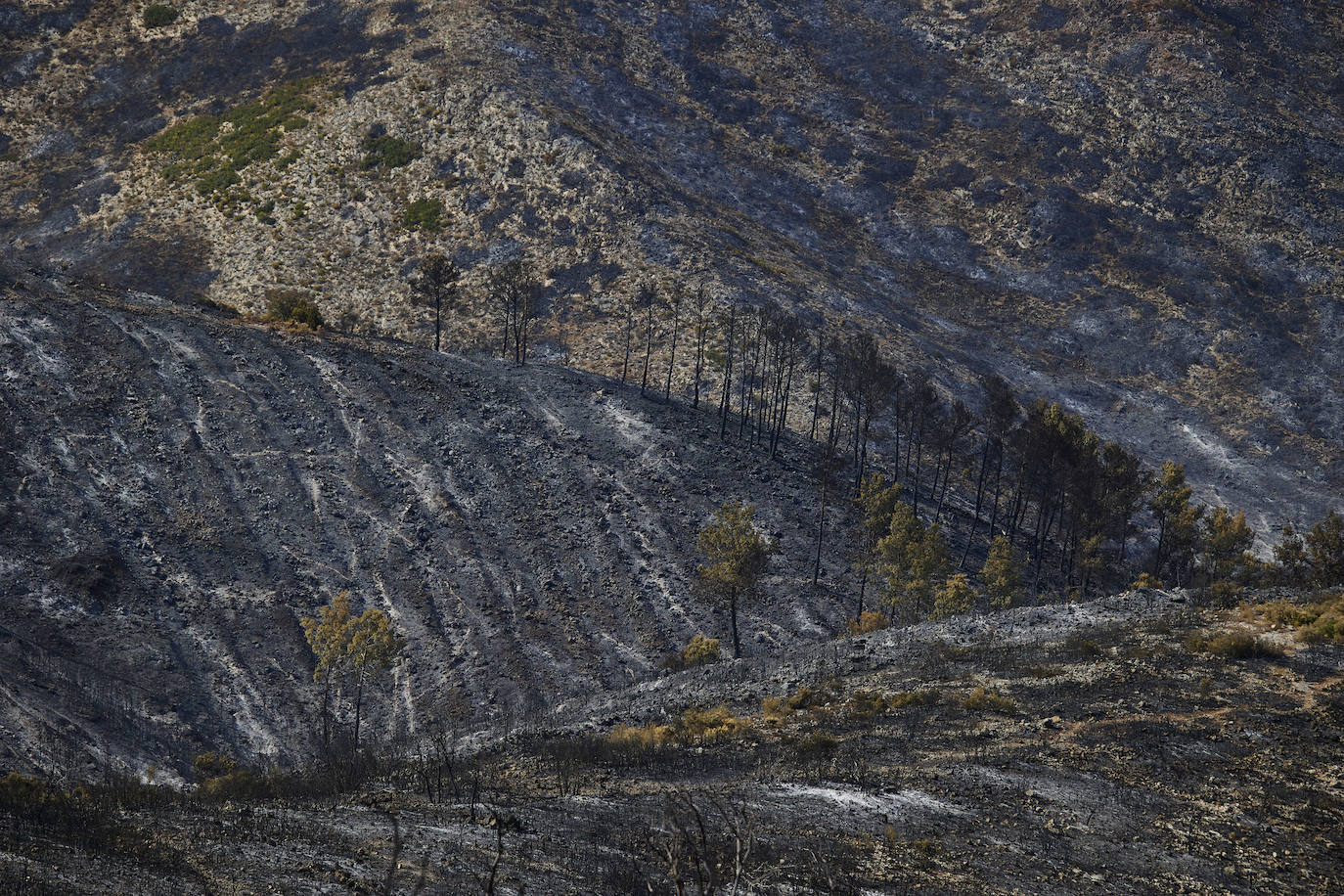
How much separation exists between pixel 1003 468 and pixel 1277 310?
175ft

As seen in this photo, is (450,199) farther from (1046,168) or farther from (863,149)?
(1046,168)

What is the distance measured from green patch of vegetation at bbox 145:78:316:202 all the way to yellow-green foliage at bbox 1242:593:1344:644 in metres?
119

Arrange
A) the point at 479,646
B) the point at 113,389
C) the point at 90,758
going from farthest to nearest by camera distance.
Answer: the point at 113,389, the point at 479,646, the point at 90,758

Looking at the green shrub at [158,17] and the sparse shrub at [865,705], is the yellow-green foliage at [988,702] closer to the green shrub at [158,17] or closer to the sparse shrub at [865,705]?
the sparse shrub at [865,705]

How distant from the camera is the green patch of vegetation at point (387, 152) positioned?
130m

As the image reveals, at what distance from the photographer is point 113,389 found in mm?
79625

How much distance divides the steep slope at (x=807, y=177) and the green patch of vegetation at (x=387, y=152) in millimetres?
1084

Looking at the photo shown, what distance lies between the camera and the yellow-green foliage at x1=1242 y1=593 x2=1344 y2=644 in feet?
134

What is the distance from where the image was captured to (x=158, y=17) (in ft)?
516

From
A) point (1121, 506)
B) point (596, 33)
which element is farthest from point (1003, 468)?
point (596, 33)

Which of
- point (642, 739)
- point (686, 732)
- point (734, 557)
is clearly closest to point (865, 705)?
point (686, 732)

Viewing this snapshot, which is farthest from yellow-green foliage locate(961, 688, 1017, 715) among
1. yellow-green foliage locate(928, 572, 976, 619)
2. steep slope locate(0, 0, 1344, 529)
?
steep slope locate(0, 0, 1344, 529)

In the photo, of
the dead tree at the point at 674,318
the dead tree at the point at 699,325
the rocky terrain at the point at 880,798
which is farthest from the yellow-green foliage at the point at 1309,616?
the dead tree at the point at 674,318

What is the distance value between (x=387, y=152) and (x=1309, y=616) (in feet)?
378
